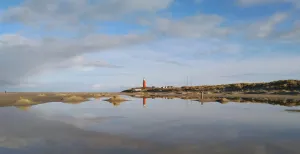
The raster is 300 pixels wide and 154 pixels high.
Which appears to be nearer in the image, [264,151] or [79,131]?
[264,151]

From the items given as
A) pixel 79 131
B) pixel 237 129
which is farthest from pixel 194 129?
pixel 79 131

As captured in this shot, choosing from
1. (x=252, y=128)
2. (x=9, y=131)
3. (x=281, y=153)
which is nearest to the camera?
(x=281, y=153)

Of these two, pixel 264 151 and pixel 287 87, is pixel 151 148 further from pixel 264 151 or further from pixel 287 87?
pixel 287 87

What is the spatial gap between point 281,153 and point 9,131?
12.2 m

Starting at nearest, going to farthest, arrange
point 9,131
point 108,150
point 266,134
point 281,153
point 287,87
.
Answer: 1. point 281,153
2. point 108,150
3. point 266,134
4. point 9,131
5. point 287,87

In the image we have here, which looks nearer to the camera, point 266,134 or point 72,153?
point 72,153

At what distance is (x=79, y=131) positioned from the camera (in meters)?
13.8

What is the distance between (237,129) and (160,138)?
477 cm

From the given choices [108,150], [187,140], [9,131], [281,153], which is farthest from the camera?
[9,131]

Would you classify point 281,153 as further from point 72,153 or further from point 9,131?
point 9,131

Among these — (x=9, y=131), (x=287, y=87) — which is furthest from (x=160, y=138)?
(x=287, y=87)

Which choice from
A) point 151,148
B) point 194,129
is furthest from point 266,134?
point 151,148

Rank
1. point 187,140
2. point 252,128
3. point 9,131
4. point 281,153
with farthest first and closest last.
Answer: point 252,128 → point 9,131 → point 187,140 → point 281,153

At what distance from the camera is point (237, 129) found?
14.3m
